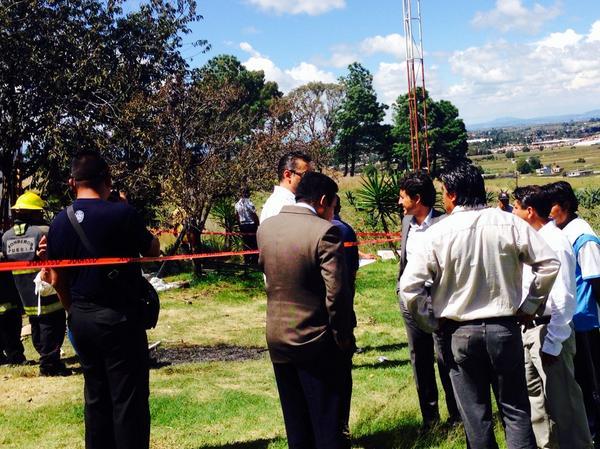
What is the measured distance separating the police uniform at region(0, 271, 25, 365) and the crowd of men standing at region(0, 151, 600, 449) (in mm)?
3445

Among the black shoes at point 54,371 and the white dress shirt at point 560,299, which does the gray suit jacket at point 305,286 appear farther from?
the black shoes at point 54,371

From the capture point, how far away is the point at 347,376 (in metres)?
3.47

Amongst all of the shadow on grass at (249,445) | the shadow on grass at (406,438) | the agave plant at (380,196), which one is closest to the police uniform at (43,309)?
the shadow on grass at (249,445)

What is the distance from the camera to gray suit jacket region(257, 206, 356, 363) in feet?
10.2

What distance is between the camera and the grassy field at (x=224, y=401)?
4430mm

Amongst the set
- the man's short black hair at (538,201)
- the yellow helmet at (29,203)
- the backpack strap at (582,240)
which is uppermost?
the yellow helmet at (29,203)

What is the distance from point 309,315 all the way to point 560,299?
1458mm

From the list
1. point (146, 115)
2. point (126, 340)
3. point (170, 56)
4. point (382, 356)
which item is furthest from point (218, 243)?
point (126, 340)

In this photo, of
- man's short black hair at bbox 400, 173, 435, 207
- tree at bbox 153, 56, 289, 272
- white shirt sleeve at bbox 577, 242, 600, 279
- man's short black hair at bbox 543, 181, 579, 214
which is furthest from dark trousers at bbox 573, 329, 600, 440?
tree at bbox 153, 56, 289, 272

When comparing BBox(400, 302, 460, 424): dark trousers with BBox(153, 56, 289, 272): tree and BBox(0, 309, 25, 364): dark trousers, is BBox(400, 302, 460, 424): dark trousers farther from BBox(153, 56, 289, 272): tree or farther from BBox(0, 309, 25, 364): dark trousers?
BBox(153, 56, 289, 272): tree

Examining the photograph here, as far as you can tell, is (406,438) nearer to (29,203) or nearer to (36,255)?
(36,255)

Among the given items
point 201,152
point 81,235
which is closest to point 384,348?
point 81,235

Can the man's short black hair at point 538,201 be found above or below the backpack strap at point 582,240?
above

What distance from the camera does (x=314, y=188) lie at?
131 inches
